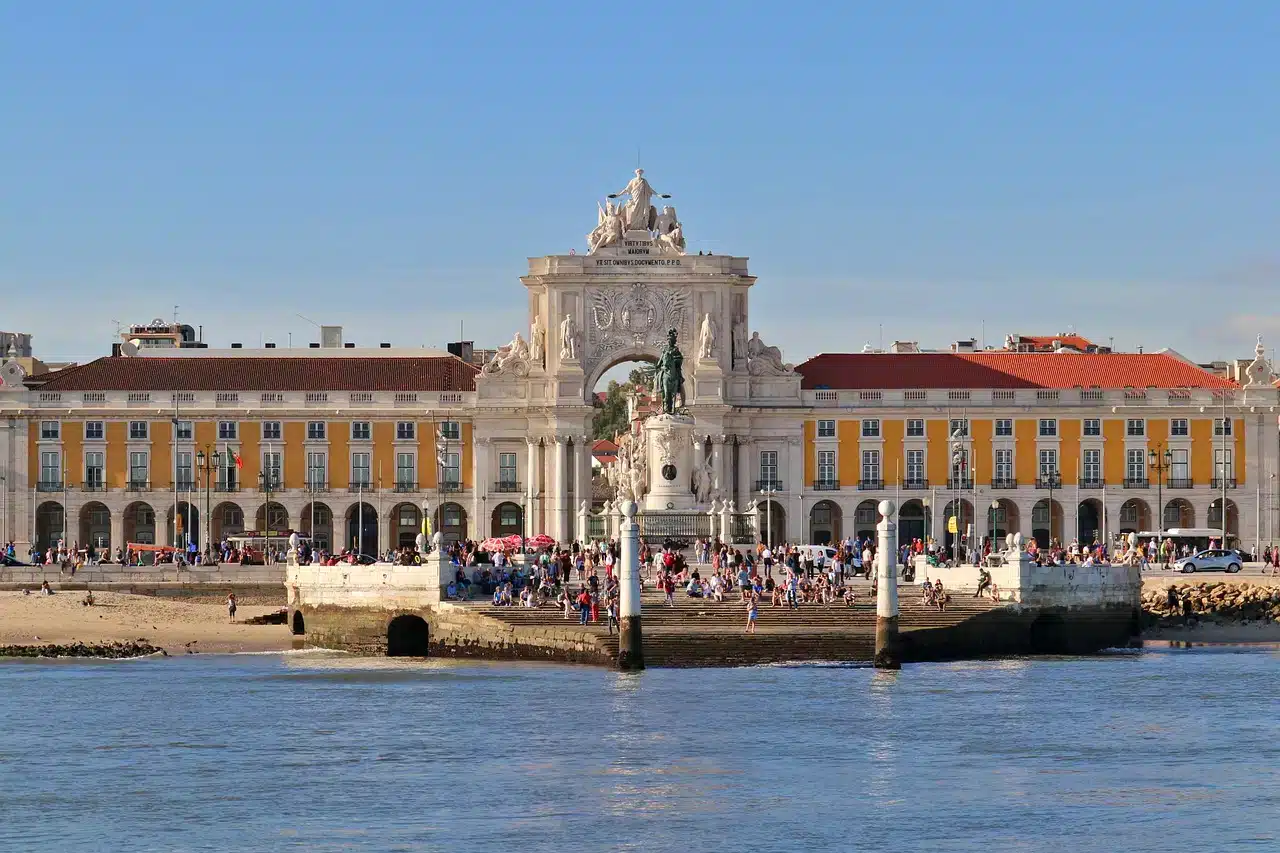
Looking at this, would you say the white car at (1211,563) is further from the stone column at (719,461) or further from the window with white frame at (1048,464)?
the stone column at (719,461)

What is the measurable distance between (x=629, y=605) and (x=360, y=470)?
5502 cm

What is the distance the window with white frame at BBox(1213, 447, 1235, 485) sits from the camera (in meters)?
115

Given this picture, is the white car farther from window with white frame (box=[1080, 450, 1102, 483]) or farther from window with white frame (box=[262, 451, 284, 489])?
window with white frame (box=[262, 451, 284, 489])

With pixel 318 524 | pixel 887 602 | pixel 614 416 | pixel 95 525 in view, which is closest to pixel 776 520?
pixel 318 524

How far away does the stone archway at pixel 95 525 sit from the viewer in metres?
116

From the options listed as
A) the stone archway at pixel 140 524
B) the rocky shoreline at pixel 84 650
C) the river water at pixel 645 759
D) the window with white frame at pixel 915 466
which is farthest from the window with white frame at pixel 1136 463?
the rocky shoreline at pixel 84 650

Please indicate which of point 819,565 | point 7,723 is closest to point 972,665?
point 819,565

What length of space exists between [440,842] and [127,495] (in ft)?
248

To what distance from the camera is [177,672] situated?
66.6 metres

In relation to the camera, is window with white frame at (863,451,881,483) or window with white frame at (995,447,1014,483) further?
window with white frame at (863,451,881,483)

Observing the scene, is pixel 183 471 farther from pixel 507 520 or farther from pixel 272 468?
pixel 507 520

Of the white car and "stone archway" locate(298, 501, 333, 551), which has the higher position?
"stone archway" locate(298, 501, 333, 551)

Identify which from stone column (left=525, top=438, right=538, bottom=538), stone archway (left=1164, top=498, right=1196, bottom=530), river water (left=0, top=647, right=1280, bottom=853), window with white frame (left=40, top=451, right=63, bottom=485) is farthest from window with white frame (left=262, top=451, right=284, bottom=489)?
river water (left=0, top=647, right=1280, bottom=853)

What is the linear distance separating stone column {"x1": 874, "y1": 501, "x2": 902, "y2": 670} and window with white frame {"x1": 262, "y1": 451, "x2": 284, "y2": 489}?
183ft
